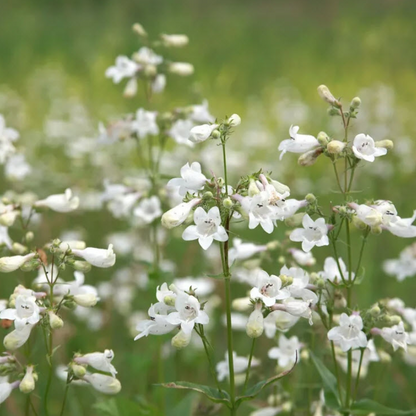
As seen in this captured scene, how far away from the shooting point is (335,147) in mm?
2486

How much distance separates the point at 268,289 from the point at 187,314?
1.02 feet

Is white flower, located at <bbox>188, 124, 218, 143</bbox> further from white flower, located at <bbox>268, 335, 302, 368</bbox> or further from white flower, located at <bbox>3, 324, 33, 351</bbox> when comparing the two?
white flower, located at <bbox>268, 335, 302, 368</bbox>

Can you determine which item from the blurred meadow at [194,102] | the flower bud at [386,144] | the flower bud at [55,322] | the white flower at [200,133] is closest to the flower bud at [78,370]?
the flower bud at [55,322]

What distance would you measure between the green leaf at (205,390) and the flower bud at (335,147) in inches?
39.1

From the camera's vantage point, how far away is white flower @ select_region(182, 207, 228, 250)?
2283 millimetres

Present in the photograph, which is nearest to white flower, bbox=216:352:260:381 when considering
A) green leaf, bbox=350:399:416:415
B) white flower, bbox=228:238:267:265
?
white flower, bbox=228:238:267:265

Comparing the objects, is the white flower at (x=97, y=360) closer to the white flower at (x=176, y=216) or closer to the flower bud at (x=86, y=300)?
the flower bud at (x=86, y=300)

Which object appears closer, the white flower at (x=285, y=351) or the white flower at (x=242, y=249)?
the white flower at (x=285, y=351)

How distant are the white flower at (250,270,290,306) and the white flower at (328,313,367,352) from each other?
254 millimetres

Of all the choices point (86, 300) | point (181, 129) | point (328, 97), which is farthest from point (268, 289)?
point (181, 129)

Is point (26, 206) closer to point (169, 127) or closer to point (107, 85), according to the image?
point (169, 127)

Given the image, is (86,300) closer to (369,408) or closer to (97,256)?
(97,256)

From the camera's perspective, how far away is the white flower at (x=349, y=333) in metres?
2.45

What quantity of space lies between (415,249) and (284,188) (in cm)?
152
